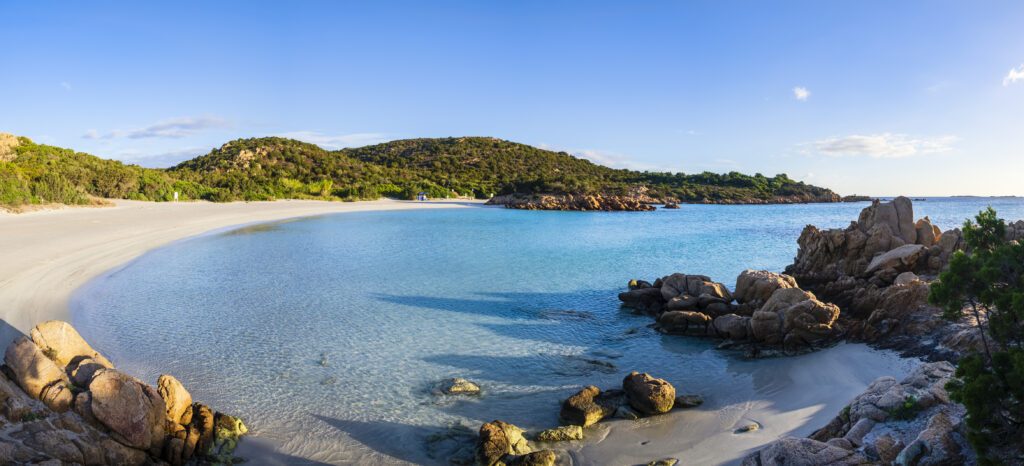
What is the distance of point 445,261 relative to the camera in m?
20.0

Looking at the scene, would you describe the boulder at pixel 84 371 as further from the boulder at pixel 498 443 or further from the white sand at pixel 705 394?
the boulder at pixel 498 443

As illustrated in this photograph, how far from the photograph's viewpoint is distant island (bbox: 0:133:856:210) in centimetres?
3303

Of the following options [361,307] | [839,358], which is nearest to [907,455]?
[839,358]

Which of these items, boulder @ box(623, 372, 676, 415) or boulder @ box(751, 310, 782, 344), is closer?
boulder @ box(623, 372, 676, 415)

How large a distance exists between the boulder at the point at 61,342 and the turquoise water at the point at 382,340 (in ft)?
5.08

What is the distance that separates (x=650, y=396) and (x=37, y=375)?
6.68 metres

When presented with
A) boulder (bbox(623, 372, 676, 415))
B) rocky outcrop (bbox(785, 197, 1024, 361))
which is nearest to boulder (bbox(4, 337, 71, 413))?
boulder (bbox(623, 372, 676, 415))

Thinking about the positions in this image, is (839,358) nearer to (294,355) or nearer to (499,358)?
(499,358)

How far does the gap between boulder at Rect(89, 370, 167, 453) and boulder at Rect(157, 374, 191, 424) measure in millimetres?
277

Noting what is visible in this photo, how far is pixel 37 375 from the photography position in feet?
16.1

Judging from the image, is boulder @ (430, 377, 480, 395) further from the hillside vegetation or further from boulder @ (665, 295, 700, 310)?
the hillside vegetation

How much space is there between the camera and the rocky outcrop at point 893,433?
3924mm

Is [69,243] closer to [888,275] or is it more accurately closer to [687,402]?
[687,402]

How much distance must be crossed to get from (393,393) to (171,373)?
3475 mm
